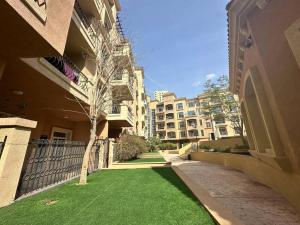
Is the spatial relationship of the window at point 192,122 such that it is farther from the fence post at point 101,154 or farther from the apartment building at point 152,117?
the fence post at point 101,154

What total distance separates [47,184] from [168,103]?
60.9 m

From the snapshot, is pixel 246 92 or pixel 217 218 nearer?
pixel 217 218

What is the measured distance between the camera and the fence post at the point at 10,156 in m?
4.30

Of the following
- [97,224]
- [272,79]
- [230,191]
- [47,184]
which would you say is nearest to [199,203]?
[230,191]

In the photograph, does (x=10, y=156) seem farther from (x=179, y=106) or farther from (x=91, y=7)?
(x=179, y=106)

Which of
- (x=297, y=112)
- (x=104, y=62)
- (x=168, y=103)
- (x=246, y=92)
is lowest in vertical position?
(x=297, y=112)

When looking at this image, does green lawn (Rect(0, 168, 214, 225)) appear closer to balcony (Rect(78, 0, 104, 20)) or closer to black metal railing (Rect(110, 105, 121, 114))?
black metal railing (Rect(110, 105, 121, 114))

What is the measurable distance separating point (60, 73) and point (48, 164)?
3915mm

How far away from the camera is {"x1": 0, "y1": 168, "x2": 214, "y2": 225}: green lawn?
Answer: 3.63m

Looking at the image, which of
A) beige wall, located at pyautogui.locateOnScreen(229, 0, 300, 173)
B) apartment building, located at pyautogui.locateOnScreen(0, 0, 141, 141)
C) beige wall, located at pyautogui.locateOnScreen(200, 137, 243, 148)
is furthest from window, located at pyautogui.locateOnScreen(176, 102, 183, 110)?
beige wall, located at pyautogui.locateOnScreen(229, 0, 300, 173)

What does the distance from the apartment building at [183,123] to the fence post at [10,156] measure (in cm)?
5302

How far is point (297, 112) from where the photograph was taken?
3559 mm

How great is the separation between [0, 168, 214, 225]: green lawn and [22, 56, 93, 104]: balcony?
14.8 ft

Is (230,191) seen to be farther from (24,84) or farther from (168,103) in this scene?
(168,103)
